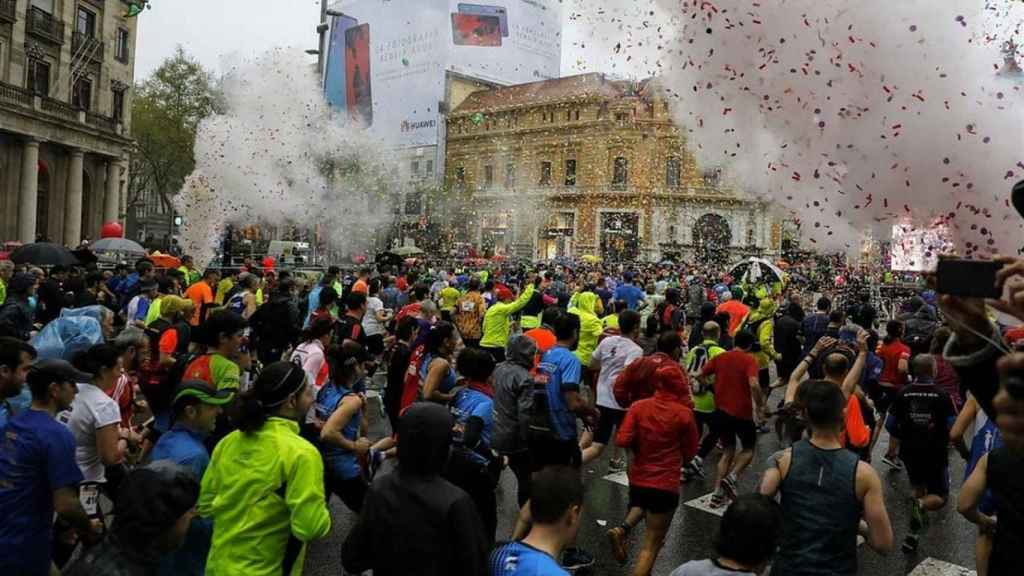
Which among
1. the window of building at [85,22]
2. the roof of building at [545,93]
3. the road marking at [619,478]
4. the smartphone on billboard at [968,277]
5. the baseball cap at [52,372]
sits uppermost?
the roof of building at [545,93]

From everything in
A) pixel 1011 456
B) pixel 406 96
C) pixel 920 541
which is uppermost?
pixel 406 96

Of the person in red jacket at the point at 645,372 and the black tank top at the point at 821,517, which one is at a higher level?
the person in red jacket at the point at 645,372

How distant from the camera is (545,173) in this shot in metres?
51.4

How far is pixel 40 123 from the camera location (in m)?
29.4

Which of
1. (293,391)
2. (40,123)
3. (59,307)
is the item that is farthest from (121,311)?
(40,123)

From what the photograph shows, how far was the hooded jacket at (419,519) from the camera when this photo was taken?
2.69 m

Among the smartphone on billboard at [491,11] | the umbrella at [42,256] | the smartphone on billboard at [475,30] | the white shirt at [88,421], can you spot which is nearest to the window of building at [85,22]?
the umbrella at [42,256]

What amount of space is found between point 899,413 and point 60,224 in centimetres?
3494

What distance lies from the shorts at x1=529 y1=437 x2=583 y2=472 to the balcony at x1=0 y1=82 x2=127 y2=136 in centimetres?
2985

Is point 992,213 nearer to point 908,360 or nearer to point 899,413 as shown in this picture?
point 899,413

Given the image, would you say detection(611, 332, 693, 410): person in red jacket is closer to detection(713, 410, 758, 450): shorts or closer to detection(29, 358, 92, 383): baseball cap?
detection(713, 410, 758, 450): shorts

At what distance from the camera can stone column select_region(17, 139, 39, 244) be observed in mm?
29047

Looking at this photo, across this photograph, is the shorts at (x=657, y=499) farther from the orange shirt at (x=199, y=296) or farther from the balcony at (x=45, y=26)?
the balcony at (x=45, y=26)

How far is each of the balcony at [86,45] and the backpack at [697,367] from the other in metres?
34.5
